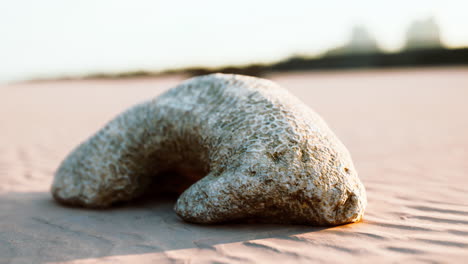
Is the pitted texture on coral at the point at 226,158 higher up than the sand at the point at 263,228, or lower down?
higher up

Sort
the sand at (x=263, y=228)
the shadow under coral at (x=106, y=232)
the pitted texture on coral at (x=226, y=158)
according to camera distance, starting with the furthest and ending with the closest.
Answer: the pitted texture on coral at (x=226, y=158) → the shadow under coral at (x=106, y=232) → the sand at (x=263, y=228)

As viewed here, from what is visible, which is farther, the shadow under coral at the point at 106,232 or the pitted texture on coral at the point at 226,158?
the pitted texture on coral at the point at 226,158

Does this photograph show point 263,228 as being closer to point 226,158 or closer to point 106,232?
point 226,158

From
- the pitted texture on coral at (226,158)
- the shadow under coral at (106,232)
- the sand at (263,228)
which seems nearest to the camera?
the sand at (263,228)

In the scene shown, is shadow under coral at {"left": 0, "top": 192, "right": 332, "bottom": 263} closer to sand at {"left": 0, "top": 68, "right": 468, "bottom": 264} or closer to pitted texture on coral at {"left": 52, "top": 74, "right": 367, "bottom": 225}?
sand at {"left": 0, "top": 68, "right": 468, "bottom": 264}

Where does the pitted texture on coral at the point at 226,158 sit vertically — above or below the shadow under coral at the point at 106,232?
above

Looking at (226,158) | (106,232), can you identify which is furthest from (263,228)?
(106,232)

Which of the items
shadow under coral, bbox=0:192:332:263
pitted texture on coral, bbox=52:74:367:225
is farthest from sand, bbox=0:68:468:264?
pitted texture on coral, bbox=52:74:367:225

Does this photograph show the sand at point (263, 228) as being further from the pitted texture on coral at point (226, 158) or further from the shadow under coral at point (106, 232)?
the pitted texture on coral at point (226, 158)

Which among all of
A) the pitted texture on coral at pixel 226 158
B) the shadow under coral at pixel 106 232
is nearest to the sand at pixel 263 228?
the shadow under coral at pixel 106 232
